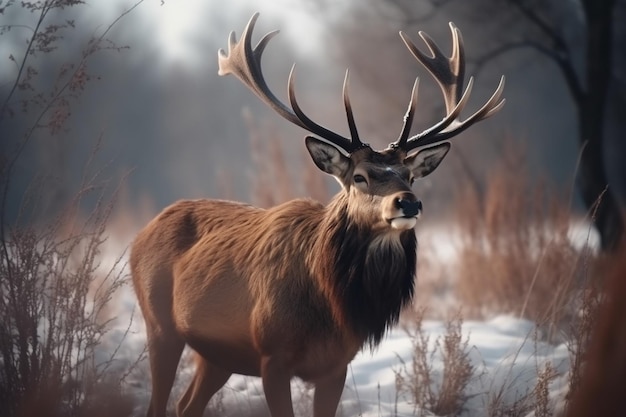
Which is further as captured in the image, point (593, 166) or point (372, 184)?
point (593, 166)

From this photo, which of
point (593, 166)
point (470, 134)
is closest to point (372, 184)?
point (593, 166)

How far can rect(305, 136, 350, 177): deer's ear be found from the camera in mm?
4168

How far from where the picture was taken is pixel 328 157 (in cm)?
420

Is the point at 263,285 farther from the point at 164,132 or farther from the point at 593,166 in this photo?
the point at 164,132

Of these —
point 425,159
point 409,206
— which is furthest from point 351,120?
point 409,206

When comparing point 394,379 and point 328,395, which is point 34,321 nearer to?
point 328,395

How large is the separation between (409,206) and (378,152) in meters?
0.54

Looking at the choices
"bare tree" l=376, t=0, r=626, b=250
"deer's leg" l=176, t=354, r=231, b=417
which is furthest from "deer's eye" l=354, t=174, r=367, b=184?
"bare tree" l=376, t=0, r=626, b=250

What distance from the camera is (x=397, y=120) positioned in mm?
12938

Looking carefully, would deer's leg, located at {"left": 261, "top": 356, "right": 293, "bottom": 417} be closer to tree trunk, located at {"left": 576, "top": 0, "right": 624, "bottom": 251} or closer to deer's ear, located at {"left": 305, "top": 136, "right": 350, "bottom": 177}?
deer's ear, located at {"left": 305, "top": 136, "right": 350, "bottom": 177}

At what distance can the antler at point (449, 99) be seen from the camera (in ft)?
14.1

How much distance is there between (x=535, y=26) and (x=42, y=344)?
8.39 meters

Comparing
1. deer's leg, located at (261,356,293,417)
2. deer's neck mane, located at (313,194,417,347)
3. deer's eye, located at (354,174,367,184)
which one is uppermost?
deer's eye, located at (354,174,367,184)

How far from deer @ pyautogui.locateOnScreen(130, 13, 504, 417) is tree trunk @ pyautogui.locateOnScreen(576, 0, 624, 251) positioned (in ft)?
17.4
